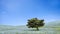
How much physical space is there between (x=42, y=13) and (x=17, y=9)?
26.4 inches

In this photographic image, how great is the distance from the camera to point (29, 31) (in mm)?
3162

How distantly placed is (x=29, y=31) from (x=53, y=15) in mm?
755

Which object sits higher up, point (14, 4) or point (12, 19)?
point (14, 4)

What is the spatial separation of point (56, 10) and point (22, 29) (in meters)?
1.02

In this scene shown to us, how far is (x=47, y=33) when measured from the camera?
124 inches

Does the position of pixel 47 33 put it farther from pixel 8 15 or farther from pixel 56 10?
pixel 8 15

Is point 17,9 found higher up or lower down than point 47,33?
higher up

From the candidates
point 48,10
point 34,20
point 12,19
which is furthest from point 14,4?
point 48,10

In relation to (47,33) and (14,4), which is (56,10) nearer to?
(47,33)

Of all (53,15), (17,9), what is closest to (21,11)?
(17,9)

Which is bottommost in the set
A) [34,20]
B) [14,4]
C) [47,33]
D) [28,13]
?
[47,33]

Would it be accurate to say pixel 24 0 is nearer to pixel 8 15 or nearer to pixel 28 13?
pixel 28 13

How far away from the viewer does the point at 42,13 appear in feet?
10.4

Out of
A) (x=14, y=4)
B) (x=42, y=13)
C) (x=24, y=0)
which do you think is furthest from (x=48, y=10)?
(x=14, y=4)
